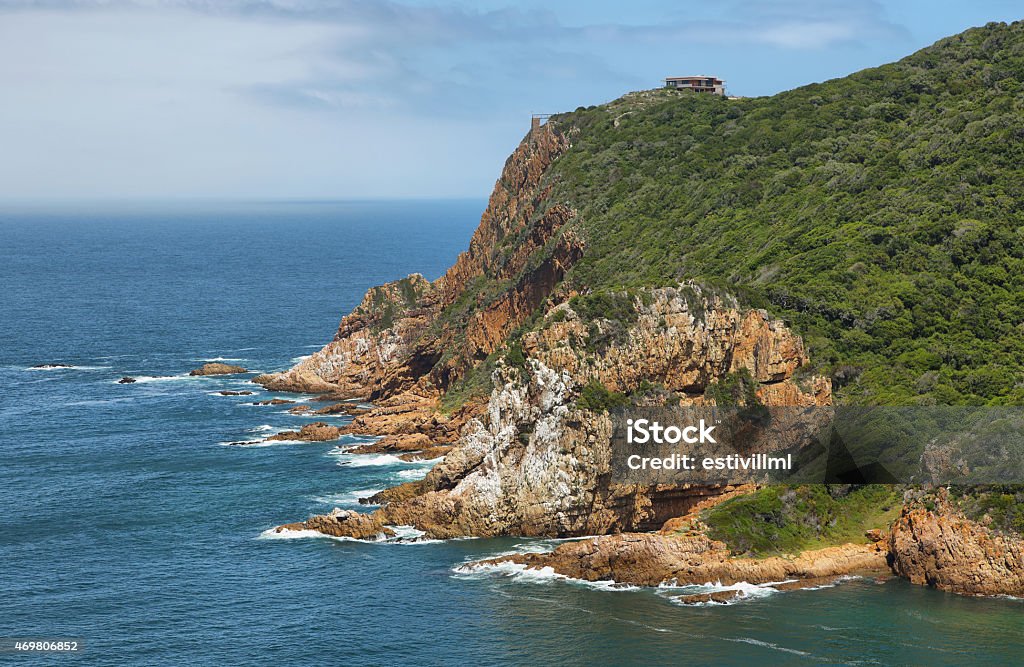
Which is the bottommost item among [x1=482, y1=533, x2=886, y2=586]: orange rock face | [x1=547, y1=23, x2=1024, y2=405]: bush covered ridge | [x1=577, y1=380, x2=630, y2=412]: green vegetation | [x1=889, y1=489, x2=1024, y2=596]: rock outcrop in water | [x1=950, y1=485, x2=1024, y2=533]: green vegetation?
[x1=482, y1=533, x2=886, y2=586]: orange rock face

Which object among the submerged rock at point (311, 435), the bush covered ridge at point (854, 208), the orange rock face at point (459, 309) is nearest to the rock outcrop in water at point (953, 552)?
the bush covered ridge at point (854, 208)

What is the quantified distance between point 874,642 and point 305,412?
75.9 m

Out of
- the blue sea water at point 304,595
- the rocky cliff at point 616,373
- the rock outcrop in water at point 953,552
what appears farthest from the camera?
the rocky cliff at point 616,373

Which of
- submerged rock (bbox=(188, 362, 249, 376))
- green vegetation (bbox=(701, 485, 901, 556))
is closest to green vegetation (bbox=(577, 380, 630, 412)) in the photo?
green vegetation (bbox=(701, 485, 901, 556))

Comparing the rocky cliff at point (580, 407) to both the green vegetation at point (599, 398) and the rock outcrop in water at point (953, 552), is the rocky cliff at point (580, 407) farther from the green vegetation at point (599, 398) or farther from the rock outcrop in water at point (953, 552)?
the rock outcrop in water at point (953, 552)

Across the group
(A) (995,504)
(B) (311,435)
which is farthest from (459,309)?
(A) (995,504)

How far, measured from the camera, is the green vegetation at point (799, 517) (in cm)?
7956

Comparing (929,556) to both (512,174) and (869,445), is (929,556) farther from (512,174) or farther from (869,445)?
(512,174)

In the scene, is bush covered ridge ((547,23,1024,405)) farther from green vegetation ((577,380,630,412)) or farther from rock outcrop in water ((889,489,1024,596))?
green vegetation ((577,380,630,412))

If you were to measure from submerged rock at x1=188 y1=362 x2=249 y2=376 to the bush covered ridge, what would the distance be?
44.1m

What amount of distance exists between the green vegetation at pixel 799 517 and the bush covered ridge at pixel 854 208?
26.3 ft

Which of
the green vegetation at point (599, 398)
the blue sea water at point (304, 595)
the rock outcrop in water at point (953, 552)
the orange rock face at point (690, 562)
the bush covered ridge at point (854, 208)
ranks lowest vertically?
the blue sea water at point (304, 595)

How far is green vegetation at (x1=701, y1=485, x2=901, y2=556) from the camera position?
79.6 metres

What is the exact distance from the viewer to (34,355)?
167 meters
